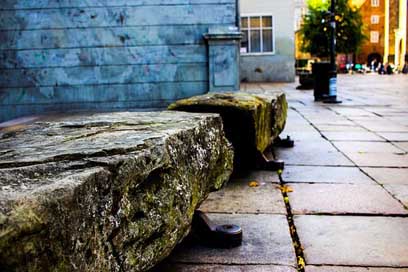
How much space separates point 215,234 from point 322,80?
36.8ft

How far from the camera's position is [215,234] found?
8.65 feet

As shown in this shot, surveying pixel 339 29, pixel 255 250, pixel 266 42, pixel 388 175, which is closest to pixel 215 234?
pixel 255 250

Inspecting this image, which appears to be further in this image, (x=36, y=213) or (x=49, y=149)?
(x=49, y=149)

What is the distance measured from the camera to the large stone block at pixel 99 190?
1.15 metres

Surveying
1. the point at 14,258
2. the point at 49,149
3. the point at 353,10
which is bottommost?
the point at 14,258

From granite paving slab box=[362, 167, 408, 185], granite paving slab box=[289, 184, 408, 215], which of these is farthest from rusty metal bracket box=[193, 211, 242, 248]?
granite paving slab box=[362, 167, 408, 185]

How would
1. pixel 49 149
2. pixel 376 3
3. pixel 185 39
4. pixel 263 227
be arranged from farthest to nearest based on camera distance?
pixel 376 3
pixel 185 39
pixel 263 227
pixel 49 149

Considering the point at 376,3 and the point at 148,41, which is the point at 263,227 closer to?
the point at 148,41

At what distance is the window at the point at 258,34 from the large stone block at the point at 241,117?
2094 cm

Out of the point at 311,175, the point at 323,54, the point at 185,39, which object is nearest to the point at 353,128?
the point at 311,175

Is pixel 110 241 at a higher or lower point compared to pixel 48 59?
lower

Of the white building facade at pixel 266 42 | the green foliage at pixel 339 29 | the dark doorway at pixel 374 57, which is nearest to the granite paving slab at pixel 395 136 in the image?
the white building facade at pixel 266 42

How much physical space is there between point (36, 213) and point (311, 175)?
345 cm

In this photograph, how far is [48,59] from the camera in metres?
10.4
